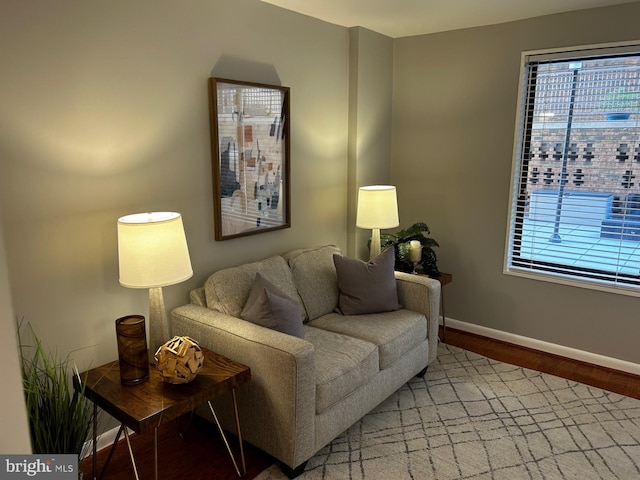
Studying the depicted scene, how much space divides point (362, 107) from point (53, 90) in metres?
2.29

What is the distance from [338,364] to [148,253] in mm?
1078

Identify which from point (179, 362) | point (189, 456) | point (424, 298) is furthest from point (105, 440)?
point (424, 298)

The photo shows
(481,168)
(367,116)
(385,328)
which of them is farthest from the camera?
(367,116)

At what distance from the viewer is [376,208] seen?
11.2ft

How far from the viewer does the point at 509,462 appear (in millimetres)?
2379

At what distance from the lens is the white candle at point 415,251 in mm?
3518

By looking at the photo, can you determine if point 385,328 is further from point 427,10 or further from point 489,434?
point 427,10

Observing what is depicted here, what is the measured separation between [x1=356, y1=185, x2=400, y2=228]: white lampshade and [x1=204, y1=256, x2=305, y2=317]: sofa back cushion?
804 mm

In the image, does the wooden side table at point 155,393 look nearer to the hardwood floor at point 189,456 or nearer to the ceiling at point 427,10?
the hardwood floor at point 189,456

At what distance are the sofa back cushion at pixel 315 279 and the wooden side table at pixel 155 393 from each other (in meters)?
0.88

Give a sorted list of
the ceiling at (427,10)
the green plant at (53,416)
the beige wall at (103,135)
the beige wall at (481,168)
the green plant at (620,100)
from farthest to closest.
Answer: the beige wall at (481,168)
the green plant at (620,100)
the ceiling at (427,10)
the beige wall at (103,135)
the green plant at (53,416)

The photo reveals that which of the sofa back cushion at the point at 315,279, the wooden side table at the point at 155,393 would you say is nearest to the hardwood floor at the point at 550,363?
the sofa back cushion at the point at 315,279

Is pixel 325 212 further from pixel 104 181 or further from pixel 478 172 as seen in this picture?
pixel 104 181

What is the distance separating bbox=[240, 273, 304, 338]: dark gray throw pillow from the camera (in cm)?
245
